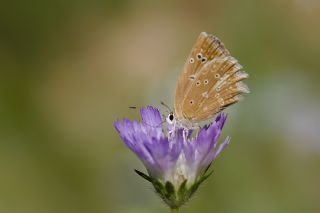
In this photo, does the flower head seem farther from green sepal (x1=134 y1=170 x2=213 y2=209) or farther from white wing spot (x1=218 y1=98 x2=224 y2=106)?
white wing spot (x1=218 y1=98 x2=224 y2=106)

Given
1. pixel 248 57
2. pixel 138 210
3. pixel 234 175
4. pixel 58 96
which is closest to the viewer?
pixel 138 210

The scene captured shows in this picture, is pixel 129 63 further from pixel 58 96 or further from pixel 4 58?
pixel 4 58

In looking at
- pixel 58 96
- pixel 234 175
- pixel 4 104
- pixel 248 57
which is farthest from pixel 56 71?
pixel 234 175

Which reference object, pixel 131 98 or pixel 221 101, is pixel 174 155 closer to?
pixel 221 101

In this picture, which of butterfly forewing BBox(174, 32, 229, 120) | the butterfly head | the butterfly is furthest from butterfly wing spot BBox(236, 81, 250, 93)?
the butterfly head

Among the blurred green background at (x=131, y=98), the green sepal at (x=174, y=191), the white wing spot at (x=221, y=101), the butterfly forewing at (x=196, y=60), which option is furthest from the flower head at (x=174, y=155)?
the blurred green background at (x=131, y=98)

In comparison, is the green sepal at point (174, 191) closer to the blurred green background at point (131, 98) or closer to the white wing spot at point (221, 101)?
the white wing spot at point (221, 101)
